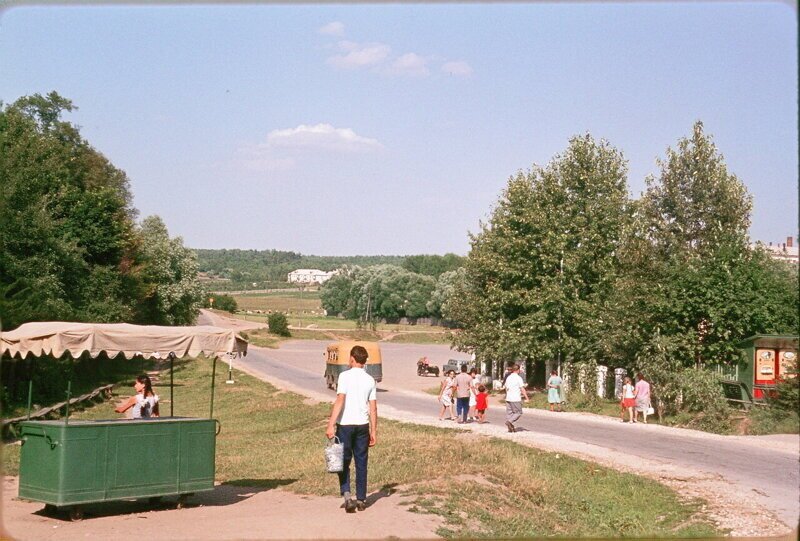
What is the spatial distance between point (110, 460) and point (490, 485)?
5564mm

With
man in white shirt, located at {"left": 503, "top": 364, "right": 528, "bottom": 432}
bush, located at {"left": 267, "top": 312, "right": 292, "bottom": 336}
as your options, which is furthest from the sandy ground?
bush, located at {"left": 267, "top": 312, "right": 292, "bottom": 336}

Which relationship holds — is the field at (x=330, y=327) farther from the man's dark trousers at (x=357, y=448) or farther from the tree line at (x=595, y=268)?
the man's dark trousers at (x=357, y=448)

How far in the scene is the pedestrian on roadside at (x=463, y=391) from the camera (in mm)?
27453

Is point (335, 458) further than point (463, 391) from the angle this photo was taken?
No

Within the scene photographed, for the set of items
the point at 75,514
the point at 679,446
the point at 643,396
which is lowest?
the point at 679,446

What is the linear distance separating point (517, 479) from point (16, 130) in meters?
40.1

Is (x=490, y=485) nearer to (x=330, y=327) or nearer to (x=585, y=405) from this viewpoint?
(x=585, y=405)

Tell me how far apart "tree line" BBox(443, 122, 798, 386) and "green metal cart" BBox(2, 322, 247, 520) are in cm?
881

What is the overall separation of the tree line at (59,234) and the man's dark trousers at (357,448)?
17.8 metres

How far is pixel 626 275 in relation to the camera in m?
37.2

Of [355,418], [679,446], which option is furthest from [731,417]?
[355,418]

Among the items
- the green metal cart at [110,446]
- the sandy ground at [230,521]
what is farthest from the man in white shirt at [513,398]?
the green metal cart at [110,446]

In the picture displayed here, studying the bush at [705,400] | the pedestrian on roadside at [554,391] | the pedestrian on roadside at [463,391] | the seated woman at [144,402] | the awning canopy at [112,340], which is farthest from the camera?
the pedestrian on roadside at [554,391]

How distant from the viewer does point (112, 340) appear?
12867 millimetres
